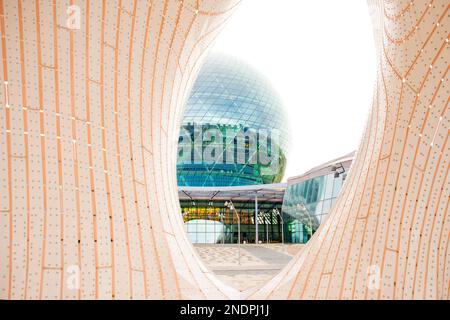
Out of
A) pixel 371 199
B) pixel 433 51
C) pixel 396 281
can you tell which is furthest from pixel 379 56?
pixel 396 281

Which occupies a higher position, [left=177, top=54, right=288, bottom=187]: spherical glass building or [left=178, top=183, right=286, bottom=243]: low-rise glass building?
[left=177, top=54, right=288, bottom=187]: spherical glass building

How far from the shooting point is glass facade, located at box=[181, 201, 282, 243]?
2842cm

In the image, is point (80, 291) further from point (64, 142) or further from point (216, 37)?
point (216, 37)

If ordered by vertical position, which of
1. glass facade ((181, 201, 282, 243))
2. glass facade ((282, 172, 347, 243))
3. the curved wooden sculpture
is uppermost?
the curved wooden sculpture

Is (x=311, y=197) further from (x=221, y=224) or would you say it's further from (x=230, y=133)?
(x=230, y=133)

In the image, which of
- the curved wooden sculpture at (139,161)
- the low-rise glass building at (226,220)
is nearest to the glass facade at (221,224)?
the low-rise glass building at (226,220)

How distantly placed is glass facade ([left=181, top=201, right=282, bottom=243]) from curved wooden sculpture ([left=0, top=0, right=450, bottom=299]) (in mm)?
25385

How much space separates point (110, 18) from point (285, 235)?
23.9 meters

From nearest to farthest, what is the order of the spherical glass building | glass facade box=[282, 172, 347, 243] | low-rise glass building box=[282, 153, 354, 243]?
low-rise glass building box=[282, 153, 354, 243] → glass facade box=[282, 172, 347, 243] → the spherical glass building

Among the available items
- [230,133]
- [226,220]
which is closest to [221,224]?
[226,220]

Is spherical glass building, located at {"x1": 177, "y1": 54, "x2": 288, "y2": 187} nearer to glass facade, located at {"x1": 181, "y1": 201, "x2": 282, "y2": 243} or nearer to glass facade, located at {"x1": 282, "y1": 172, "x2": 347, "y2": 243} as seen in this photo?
glass facade, located at {"x1": 181, "y1": 201, "x2": 282, "y2": 243}

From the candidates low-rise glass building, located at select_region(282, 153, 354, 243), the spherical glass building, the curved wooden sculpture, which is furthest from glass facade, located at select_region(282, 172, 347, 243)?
the curved wooden sculpture

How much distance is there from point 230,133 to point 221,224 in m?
8.00

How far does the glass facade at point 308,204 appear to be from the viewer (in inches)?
669
